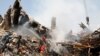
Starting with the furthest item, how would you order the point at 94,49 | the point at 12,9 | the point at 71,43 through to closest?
the point at 12,9 < the point at 71,43 < the point at 94,49

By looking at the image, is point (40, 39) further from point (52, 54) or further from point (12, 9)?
point (12, 9)

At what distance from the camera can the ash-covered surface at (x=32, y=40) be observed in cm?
2491

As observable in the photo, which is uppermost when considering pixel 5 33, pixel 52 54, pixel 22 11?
pixel 22 11

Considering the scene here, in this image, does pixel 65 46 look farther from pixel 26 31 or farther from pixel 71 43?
pixel 26 31

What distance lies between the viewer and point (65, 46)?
27.5 metres

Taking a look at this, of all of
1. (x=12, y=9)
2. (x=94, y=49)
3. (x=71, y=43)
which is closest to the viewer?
(x=94, y=49)

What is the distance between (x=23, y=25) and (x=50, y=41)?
350 cm

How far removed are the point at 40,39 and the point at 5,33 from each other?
3.56 m

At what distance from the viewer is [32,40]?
90.9 feet

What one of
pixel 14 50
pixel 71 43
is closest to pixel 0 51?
pixel 14 50

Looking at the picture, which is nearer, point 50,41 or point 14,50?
point 14,50

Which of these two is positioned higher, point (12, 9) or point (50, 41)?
point (12, 9)

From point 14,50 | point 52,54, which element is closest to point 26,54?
point 14,50

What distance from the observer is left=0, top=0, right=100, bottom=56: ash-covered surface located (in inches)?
981
